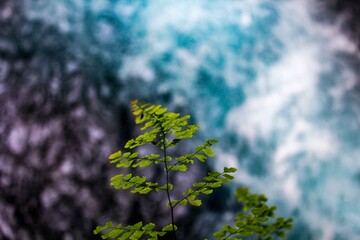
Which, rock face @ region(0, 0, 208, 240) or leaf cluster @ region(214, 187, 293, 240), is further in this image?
rock face @ region(0, 0, 208, 240)

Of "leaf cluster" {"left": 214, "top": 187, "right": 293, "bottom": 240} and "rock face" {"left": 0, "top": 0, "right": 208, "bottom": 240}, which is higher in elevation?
"rock face" {"left": 0, "top": 0, "right": 208, "bottom": 240}

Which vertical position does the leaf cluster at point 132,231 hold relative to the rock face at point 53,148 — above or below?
below

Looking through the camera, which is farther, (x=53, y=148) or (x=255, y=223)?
(x=53, y=148)

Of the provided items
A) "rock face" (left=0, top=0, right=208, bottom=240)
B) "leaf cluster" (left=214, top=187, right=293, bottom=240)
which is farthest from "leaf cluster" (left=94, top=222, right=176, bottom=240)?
"rock face" (left=0, top=0, right=208, bottom=240)

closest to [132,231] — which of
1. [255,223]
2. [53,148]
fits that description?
[255,223]

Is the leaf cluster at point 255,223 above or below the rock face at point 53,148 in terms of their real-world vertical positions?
Result: below

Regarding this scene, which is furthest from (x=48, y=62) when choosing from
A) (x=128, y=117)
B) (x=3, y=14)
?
(x=128, y=117)

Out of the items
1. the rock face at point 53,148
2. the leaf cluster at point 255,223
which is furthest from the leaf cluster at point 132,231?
the rock face at point 53,148

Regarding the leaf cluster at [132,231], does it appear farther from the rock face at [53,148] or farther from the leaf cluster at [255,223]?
the rock face at [53,148]

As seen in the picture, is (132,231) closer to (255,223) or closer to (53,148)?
(255,223)

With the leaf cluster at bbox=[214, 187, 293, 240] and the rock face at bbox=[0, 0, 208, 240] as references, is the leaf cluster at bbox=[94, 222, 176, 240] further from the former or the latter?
the rock face at bbox=[0, 0, 208, 240]

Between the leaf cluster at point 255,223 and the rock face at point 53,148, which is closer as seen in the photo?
the leaf cluster at point 255,223

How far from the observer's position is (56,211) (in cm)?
545

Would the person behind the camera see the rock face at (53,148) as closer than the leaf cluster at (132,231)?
No
